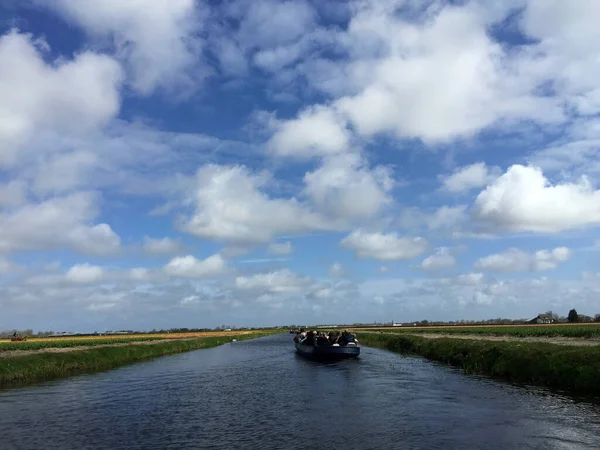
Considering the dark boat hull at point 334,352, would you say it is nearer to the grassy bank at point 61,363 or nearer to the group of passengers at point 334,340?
the group of passengers at point 334,340

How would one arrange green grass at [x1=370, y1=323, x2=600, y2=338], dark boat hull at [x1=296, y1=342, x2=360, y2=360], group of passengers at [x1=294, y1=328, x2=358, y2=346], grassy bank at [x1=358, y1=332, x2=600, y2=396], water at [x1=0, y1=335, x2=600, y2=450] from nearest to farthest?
water at [x1=0, y1=335, x2=600, y2=450] < grassy bank at [x1=358, y1=332, x2=600, y2=396] < dark boat hull at [x1=296, y1=342, x2=360, y2=360] < group of passengers at [x1=294, y1=328, x2=358, y2=346] < green grass at [x1=370, y1=323, x2=600, y2=338]

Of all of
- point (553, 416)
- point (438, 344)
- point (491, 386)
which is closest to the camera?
point (553, 416)

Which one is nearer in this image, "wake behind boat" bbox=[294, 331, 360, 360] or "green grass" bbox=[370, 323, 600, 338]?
"wake behind boat" bbox=[294, 331, 360, 360]

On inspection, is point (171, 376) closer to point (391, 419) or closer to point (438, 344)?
point (391, 419)

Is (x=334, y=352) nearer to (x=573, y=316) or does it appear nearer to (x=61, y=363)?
(x=61, y=363)

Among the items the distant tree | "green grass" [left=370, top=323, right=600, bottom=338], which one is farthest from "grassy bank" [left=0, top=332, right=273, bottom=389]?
the distant tree

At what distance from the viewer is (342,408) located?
26734mm

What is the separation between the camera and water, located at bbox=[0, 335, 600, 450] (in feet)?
63.8

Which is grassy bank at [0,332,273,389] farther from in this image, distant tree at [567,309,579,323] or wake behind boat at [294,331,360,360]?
distant tree at [567,309,579,323]

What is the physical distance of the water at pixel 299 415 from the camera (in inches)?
766

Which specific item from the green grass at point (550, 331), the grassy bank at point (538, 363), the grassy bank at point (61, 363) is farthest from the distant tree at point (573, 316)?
the grassy bank at point (61, 363)

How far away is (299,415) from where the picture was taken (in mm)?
24922

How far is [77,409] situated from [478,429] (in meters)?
22.2

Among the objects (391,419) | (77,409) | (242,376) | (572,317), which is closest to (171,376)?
(242,376)
